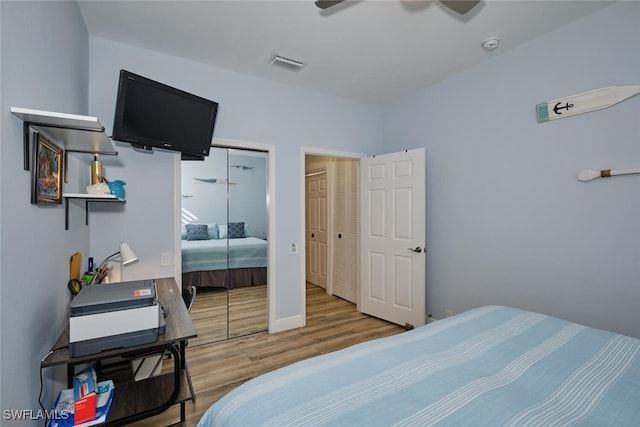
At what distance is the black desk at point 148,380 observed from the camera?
1254 millimetres

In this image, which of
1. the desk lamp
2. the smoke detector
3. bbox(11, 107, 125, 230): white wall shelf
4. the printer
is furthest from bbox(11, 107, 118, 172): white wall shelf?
the smoke detector

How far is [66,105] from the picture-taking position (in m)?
1.68

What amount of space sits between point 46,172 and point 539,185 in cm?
327

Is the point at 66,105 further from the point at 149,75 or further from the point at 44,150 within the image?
the point at 149,75

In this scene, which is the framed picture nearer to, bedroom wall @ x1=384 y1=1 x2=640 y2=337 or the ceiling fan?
the ceiling fan

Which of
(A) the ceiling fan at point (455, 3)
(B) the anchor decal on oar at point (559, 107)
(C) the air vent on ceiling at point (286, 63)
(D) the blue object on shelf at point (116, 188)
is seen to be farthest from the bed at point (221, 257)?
(B) the anchor decal on oar at point (559, 107)

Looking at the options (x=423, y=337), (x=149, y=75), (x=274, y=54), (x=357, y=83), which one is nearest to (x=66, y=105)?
(x=149, y=75)

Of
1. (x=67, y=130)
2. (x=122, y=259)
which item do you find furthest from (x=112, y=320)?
(x=122, y=259)

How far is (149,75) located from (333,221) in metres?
3.07

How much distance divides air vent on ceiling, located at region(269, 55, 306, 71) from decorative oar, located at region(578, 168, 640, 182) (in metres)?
2.49

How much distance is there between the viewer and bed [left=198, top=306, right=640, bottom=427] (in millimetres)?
882

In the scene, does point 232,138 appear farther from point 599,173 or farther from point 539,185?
point 599,173

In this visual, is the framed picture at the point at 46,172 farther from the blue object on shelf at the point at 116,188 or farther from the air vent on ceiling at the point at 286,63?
the air vent on ceiling at the point at 286,63

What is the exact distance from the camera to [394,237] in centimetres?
339
